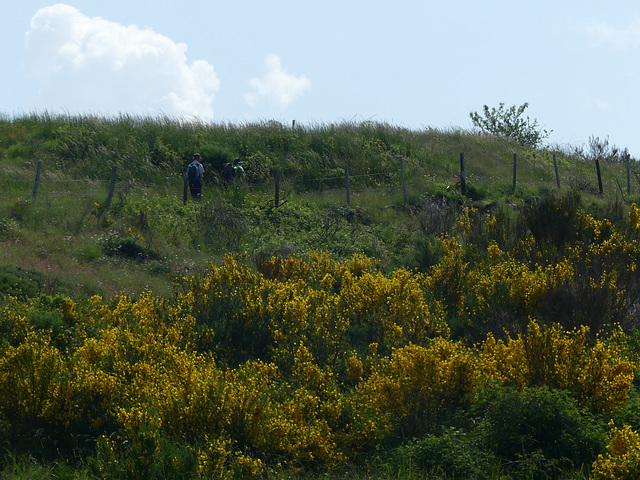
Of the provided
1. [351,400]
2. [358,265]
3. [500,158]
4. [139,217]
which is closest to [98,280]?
[139,217]

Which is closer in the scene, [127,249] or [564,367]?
[564,367]

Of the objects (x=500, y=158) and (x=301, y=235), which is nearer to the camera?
(x=301, y=235)

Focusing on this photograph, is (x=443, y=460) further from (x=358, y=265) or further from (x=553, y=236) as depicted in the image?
(x=553, y=236)

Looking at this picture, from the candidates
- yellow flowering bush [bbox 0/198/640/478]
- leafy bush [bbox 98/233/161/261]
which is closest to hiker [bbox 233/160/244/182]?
leafy bush [bbox 98/233/161/261]

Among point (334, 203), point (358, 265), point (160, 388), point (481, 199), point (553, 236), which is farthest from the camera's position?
point (481, 199)

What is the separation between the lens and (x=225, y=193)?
19859mm

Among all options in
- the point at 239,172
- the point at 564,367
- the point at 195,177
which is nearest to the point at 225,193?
the point at 195,177

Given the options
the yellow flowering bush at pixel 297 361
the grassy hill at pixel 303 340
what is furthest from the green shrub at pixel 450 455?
the yellow flowering bush at pixel 297 361

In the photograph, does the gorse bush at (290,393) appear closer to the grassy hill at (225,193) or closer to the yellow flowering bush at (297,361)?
the yellow flowering bush at (297,361)

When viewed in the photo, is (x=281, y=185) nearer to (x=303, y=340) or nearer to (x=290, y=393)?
(x=303, y=340)

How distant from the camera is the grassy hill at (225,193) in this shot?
1446 centimetres

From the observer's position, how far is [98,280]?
42.9 ft

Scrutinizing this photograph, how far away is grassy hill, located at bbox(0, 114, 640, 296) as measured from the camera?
47.4ft

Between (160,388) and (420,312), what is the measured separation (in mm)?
3938
